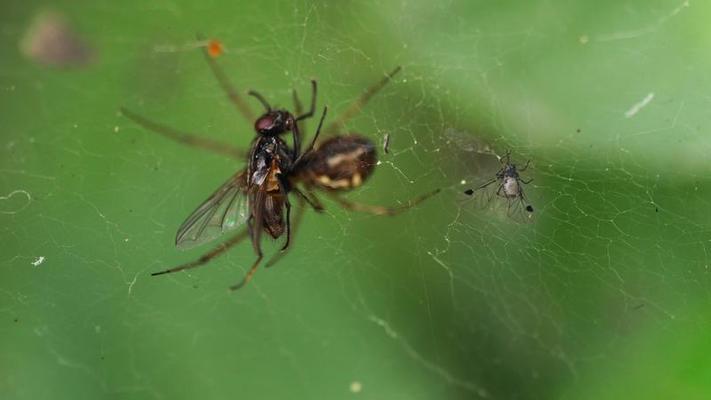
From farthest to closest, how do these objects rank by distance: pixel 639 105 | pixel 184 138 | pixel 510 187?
pixel 184 138 → pixel 510 187 → pixel 639 105

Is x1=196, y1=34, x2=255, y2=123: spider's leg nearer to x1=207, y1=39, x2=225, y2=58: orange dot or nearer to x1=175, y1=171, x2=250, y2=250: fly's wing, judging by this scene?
x1=207, y1=39, x2=225, y2=58: orange dot

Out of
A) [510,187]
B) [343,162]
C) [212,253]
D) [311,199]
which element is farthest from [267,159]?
[510,187]

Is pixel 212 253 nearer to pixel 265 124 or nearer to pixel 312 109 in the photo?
pixel 265 124

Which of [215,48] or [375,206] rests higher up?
[375,206]

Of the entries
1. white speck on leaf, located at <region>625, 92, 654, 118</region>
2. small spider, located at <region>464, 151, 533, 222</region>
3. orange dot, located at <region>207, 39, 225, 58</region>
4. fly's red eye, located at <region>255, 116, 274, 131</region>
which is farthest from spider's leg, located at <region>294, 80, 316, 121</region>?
white speck on leaf, located at <region>625, 92, 654, 118</region>

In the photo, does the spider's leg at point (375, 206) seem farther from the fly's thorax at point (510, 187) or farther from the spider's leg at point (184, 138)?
the spider's leg at point (184, 138)

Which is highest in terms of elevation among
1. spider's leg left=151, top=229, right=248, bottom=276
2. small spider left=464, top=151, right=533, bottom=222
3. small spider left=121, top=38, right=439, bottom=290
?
small spider left=464, top=151, right=533, bottom=222

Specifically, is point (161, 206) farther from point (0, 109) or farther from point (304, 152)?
point (0, 109)
